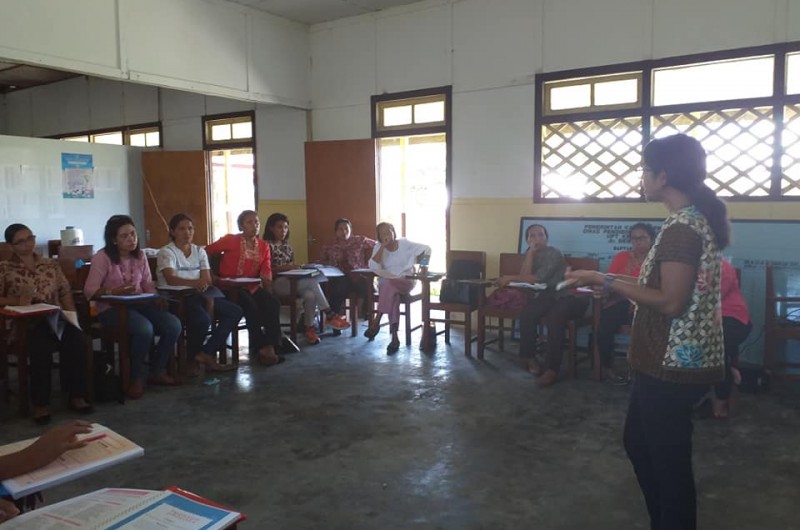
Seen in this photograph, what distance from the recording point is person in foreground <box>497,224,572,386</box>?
4.32 m

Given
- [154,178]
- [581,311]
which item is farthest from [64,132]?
[581,311]

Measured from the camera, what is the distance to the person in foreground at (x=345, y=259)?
18.9 feet

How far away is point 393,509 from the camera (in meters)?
2.53

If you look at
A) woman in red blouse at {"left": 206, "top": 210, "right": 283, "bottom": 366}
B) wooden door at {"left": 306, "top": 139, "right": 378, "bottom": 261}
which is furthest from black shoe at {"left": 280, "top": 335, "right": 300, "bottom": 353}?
wooden door at {"left": 306, "top": 139, "right": 378, "bottom": 261}

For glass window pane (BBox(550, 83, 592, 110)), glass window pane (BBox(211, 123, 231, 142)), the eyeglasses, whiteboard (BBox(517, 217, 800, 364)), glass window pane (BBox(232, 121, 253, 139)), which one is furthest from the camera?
glass window pane (BBox(211, 123, 231, 142))

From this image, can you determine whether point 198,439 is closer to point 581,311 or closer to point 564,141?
point 581,311

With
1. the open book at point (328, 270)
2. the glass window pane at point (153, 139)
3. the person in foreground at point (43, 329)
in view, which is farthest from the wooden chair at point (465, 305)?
the glass window pane at point (153, 139)

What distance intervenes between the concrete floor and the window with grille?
64.3 inches

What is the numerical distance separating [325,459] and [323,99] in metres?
4.66

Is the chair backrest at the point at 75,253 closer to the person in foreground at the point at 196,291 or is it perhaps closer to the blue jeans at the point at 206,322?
the person in foreground at the point at 196,291

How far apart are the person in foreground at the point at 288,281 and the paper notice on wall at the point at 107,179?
2.95 metres

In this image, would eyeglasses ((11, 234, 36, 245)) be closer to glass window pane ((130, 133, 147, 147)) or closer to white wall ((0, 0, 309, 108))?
white wall ((0, 0, 309, 108))

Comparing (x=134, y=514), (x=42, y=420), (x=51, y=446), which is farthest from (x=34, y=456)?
(x=42, y=420)

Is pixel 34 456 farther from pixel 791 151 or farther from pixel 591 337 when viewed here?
pixel 791 151
